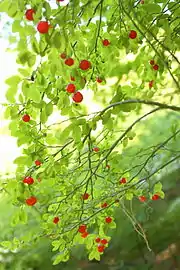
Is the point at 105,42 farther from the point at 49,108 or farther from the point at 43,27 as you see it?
the point at 43,27

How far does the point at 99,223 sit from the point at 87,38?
52 centimetres

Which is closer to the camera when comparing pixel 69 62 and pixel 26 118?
pixel 69 62

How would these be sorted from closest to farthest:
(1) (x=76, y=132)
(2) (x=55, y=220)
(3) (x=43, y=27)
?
(3) (x=43, y=27) → (1) (x=76, y=132) → (2) (x=55, y=220)

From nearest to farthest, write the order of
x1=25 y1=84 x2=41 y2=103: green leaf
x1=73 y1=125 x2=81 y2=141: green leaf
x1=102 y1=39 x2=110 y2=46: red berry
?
1. x1=25 y1=84 x2=41 y2=103: green leaf
2. x1=73 y1=125 x2=81 y2=141: green leaf
3. x1=102 y1=39 x2=110 y2=46: red berry

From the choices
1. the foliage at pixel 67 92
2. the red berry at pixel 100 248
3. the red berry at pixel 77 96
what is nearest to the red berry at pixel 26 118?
the foliage at pixel 67 92

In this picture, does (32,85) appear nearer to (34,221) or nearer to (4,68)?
(4,68)

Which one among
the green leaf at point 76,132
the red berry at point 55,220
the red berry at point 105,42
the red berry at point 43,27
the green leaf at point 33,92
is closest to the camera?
the red berry at point 43,27

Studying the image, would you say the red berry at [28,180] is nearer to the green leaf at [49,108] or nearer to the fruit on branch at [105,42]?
the green leaf at [49,108]

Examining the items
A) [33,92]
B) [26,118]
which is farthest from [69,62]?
[26,118]

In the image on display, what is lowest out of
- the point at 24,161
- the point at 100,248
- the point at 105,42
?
the point at 100,248

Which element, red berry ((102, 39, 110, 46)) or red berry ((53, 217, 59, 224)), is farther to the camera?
red berry ((53, 217, 59, 224))

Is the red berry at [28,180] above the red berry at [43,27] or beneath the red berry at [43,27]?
beneath

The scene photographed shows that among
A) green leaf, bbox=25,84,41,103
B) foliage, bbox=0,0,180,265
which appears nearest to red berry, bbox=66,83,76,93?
foliage, bbox=0,0,180,265

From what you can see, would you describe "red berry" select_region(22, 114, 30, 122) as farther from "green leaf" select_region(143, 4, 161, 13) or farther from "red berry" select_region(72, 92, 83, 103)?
"green leaf" select_region(143, 4, 161, 13)
